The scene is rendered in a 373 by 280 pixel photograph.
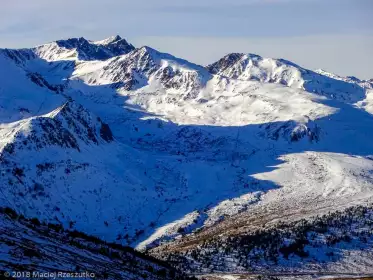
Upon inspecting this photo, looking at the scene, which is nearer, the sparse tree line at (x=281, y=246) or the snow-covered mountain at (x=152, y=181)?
the sparse tree line at (x=281, y=246)

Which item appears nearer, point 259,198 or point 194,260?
point 194,260

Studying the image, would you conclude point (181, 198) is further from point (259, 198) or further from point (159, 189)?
point (259, 198)

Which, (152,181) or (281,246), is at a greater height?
(152,181)

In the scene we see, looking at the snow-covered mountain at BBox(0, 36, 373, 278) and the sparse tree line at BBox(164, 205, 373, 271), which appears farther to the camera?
the snow-covered mountain at BBox(0, 36, 373, 278)

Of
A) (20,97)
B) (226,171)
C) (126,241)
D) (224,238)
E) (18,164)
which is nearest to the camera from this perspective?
(224,238)

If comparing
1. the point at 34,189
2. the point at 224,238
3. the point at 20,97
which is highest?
the point at 20,97

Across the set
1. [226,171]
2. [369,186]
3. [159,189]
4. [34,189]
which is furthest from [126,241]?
[369,186]

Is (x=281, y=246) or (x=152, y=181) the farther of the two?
(x=152, y=181)

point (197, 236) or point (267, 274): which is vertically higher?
point (197, 236)

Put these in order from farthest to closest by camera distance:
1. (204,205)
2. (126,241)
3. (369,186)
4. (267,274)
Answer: (369,186) → (204,205) → (126,241) → (267,274)

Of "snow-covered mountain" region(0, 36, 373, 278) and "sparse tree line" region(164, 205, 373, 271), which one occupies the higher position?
"snow-covered mountain" region(0, 36, 373, 278)

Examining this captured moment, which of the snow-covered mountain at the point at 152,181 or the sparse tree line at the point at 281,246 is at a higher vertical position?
the snow-covered mountain at the point at 152,181
